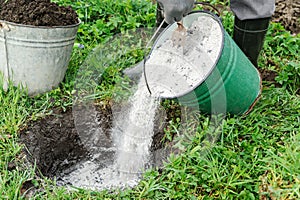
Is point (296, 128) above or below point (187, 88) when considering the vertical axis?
below

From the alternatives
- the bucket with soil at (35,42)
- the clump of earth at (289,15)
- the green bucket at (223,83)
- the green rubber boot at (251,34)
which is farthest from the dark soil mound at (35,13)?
the clump of earth at (289,15)

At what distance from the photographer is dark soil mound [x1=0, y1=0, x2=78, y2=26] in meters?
2.91

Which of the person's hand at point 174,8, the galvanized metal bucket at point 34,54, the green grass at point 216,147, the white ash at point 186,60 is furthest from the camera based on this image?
the galvanized metal bucket at point 34,54

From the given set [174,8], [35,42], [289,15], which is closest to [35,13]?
[35,42]

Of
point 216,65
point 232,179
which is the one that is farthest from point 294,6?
point 232,179

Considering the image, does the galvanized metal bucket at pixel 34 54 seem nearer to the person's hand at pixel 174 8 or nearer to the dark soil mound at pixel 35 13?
the dark soil mound at pixel 35 13

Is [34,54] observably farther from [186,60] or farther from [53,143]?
[186,60]

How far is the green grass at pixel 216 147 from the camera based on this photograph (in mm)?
2330

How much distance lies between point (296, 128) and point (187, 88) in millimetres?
690

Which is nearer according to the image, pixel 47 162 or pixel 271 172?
pixel 271 172

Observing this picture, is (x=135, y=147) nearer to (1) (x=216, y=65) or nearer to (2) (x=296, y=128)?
(1) (x=216, y=65)

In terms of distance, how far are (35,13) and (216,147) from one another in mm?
1324

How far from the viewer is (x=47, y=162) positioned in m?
2.66

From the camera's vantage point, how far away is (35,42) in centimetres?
286
